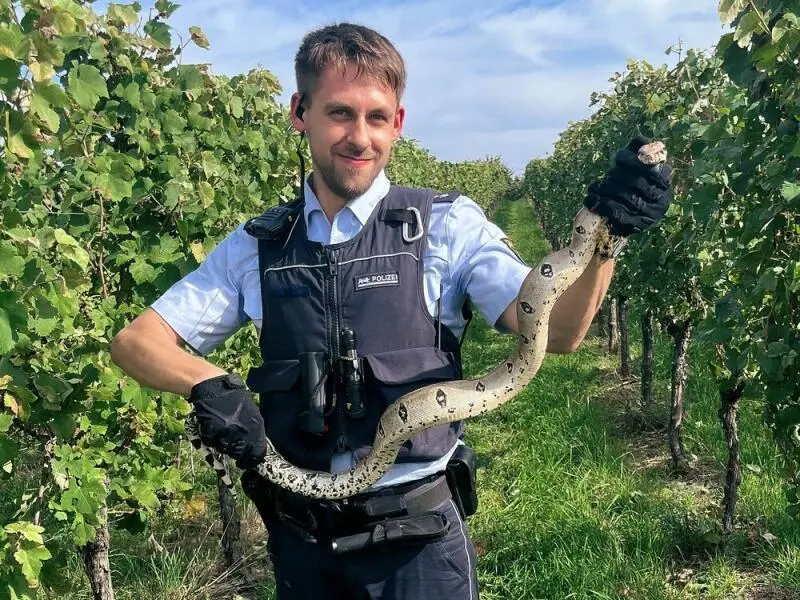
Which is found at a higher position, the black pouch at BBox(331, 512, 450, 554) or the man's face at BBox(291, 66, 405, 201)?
the man's face at BBox(291, 66, 405, 201)

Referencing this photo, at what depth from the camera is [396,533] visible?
2508 millimetres

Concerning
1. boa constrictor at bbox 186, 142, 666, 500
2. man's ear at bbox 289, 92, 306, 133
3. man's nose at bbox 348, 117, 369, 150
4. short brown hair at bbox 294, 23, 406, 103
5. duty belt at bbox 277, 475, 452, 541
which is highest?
short brown hair at bbox 294, 23, 406, 103

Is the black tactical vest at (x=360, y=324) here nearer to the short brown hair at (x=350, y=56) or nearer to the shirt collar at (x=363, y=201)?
the shirt collar at (x=363, y=201)

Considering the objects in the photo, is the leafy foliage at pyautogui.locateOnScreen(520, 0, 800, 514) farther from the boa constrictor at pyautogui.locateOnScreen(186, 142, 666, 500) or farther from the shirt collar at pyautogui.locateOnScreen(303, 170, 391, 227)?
the shirt collar at pyautogui.locateOnScreen(303, 170, 391, 227)

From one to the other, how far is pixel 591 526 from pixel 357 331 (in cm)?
381

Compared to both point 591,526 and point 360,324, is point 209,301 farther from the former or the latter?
point 591,526

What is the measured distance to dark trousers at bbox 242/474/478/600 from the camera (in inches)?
101

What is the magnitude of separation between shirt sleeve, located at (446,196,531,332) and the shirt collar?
291 mm

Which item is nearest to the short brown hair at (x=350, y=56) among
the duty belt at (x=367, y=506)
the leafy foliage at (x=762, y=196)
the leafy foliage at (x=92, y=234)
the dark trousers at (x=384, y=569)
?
the leafy foliage at (x=92, y=234)

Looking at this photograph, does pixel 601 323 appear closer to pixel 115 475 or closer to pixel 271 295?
pixel 115 475

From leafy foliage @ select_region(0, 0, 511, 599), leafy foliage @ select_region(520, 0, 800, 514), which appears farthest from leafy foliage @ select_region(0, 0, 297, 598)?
leafy foliage @ select_region(520, 0, 800, 514)

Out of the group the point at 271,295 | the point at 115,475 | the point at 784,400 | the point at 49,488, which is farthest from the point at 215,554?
the point at 784,400

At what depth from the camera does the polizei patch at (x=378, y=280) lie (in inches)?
101

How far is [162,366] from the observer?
2.60 m
